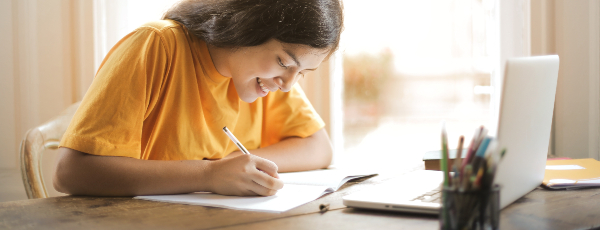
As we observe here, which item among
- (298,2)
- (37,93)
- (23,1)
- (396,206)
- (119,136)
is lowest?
(396,206)

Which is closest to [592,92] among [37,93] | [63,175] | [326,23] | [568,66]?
[568,66]

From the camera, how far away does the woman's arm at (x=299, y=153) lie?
1.31 metres

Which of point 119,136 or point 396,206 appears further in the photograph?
point 119,136

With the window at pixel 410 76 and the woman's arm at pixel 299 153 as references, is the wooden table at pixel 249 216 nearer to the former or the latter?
the woman's arm at pixel 299 153

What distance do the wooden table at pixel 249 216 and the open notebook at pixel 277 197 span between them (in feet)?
0.07

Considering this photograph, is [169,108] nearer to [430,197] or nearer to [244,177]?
[244,177]

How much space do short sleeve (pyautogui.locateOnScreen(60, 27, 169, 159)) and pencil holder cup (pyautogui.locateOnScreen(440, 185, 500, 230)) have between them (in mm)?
670

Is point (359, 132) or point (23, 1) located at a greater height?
point (23, 1)

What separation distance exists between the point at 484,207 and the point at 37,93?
2.04 m

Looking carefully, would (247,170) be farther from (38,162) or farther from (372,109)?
(372,109)

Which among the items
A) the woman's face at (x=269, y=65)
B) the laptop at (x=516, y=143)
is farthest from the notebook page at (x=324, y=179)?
the woman's face at (x=269, y=65)

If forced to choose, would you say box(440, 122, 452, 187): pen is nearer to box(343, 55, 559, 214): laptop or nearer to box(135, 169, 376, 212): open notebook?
box(343, 55, 559, 214): laptop

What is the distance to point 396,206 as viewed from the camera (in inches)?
29.5

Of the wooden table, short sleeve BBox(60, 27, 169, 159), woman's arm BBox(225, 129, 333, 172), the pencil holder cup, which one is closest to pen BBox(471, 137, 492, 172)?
the pencil holder cup
